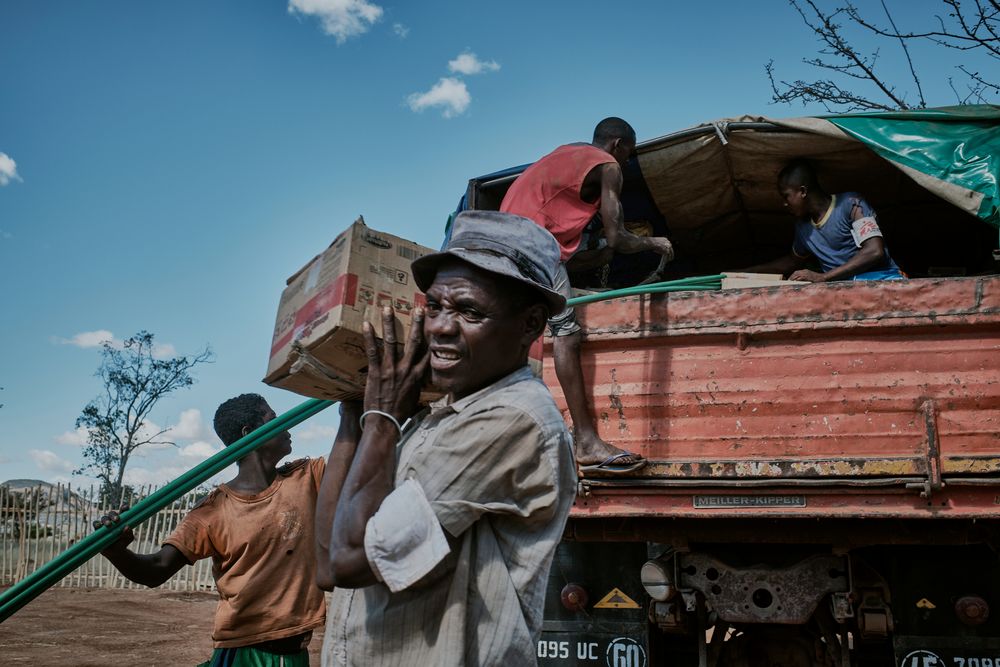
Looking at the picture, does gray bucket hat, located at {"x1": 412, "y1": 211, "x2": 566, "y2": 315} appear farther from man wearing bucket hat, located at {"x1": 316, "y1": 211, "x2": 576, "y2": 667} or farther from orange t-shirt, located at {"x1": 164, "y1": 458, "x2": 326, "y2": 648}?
orange t-shirt, located at {"x1": 164, "y1": 458, "x2": 326, "y2": 648}

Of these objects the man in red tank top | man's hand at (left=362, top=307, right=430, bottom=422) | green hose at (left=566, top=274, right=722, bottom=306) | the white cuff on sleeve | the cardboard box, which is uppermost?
the man in red tank top

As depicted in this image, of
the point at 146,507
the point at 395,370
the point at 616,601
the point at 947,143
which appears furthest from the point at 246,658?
the point at 947,143

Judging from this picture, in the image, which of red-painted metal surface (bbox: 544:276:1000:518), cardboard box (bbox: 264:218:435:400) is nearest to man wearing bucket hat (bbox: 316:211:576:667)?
cardboard box (bbox: 264:218:435:400)

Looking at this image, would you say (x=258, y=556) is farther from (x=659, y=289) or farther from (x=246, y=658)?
(x=659, y=289)

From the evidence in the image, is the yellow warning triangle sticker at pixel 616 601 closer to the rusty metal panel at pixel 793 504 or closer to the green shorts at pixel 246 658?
the rusty metal panel at pixel 793 504

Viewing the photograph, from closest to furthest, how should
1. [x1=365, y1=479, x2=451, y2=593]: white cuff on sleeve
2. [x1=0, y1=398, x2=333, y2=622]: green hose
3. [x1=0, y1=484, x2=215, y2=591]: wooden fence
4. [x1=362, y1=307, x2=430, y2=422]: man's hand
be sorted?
[x1=365, y1=479, x2=451, y2=593]: white cuff on sleeve, [x1=362, y1=307, x2=430, y2=422]: man's hand, [x1=0, y1=398, x2=333, y2=622]: green hose, [x1=0, y1=484, x2=215, y2=591]: wooden fence

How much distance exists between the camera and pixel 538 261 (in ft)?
5.46

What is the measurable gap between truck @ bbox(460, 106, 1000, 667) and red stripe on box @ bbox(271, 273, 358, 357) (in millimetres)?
1565

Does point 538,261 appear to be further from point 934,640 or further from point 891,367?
point 934,640

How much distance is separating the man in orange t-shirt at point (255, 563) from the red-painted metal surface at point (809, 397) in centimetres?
111

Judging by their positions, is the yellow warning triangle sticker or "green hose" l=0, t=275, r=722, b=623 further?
the yellow warning triangle sticker

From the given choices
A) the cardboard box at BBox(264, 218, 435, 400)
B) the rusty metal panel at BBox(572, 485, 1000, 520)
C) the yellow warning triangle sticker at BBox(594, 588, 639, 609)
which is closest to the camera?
the cardboard box at BBox(264, 218, 435, 400)

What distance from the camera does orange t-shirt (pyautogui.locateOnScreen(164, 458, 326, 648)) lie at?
3.08 meters

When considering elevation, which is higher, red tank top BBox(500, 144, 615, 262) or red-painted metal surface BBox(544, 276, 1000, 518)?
red tank top BBox(500, 144, 615, 262)
